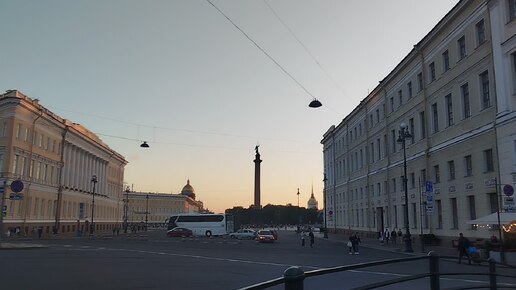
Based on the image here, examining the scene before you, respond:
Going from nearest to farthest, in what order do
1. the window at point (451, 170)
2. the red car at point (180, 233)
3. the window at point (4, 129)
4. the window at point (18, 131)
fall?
the window at point (451, 170)
the window at point (4, 129)
the window at point (18, 131)
the red car at point (180, 233)

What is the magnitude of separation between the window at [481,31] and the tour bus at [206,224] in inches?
2069

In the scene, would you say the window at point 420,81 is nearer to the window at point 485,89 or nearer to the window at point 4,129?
the window at point 485,89

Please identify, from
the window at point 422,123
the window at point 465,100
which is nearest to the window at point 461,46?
the window at point 465,100

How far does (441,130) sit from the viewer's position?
1638 inches

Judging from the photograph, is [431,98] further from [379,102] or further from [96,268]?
[96,268]

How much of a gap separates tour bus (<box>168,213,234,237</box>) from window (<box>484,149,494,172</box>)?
51094 mm

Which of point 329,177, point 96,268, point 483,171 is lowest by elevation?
point 96,268

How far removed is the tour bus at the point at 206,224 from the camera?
259 feet

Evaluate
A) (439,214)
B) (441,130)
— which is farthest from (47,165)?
(441,130)

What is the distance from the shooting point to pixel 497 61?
3167cm

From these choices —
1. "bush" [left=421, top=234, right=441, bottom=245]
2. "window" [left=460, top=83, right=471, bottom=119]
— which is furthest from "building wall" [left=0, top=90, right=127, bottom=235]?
"window" [left=460, top=83, right=471, bottom=119]

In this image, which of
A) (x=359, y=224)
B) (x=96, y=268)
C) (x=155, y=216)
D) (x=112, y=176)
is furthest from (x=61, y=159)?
(x=155, y=216)

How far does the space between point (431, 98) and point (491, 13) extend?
39.1ft

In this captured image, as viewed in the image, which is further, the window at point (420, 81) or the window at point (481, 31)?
the window at point (420, 81)
